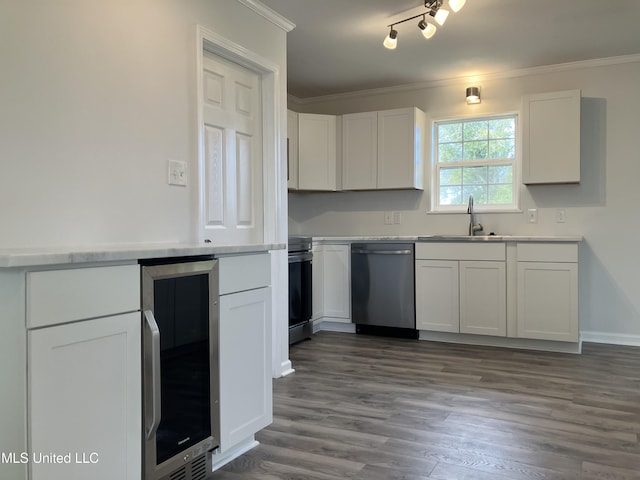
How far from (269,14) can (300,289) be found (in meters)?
2.11

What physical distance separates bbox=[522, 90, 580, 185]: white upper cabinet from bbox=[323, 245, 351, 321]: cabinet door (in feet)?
5.71

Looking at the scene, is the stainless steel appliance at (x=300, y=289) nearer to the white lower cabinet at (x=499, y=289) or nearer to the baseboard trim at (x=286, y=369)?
the baseboard trim at (x=286, y=369)

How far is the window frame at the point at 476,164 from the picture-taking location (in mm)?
4727

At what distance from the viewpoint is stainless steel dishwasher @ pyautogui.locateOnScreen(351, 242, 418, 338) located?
4527mm

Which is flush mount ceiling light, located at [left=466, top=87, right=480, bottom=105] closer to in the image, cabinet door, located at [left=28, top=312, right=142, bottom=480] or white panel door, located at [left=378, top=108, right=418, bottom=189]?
white panel door, located at [left=378, top=108, right=418, bottom=189]

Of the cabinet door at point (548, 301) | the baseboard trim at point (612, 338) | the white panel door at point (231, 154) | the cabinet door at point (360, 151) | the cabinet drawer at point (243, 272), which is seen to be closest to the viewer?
the cabinet drawer at point (243, 272)

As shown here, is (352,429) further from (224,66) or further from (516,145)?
(516,145)

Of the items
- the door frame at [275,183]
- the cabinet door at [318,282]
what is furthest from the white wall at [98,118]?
the cabinet door at [318,282]

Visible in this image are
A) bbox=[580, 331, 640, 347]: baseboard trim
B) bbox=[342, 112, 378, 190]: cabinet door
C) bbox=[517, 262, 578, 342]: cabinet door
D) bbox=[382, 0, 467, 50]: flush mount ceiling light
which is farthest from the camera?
bbox=[342, 112, 378, 190]: cabinet door

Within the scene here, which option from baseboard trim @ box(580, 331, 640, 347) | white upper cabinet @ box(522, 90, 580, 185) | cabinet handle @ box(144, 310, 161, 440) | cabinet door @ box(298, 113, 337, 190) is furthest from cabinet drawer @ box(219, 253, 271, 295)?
baseboard trim @ box(580, 331, 640, 347)

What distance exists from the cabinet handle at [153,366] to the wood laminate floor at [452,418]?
55 cm

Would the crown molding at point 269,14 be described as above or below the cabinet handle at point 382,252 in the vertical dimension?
above

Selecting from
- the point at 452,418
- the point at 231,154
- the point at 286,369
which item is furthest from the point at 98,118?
the point at 452,418

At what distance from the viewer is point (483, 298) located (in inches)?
167
